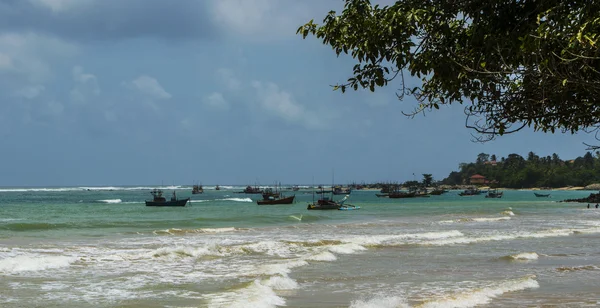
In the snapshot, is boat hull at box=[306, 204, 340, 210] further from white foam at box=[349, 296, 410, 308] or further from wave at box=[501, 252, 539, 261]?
white foam at box=[349, 296, 410, 308]

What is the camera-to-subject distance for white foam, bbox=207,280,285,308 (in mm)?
11070

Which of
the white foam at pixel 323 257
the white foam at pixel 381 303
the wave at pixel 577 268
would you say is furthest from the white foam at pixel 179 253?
the wave at pixel 577 268

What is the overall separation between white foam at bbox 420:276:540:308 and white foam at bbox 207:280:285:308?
281 cm

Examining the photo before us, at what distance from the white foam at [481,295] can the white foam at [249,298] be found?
281 centimetres

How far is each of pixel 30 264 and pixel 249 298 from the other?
8652 mm

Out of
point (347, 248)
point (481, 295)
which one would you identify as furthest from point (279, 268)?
point (347, 248)

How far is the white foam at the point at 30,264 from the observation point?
16.6 metres

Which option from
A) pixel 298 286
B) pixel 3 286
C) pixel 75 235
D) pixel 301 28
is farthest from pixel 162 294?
pixel 75 235

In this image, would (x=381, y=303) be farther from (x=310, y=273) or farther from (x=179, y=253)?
(x=179, y=253)

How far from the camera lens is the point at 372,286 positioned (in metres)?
13.4

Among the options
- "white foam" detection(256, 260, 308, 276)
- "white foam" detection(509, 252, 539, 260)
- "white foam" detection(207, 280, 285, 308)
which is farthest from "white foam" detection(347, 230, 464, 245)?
"white foam" detection(207, 280, 285, 308)

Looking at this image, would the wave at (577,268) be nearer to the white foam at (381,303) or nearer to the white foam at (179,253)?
the white foam at (381,303)

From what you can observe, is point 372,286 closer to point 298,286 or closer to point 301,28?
point 298,286

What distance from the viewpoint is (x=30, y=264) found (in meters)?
17.1
